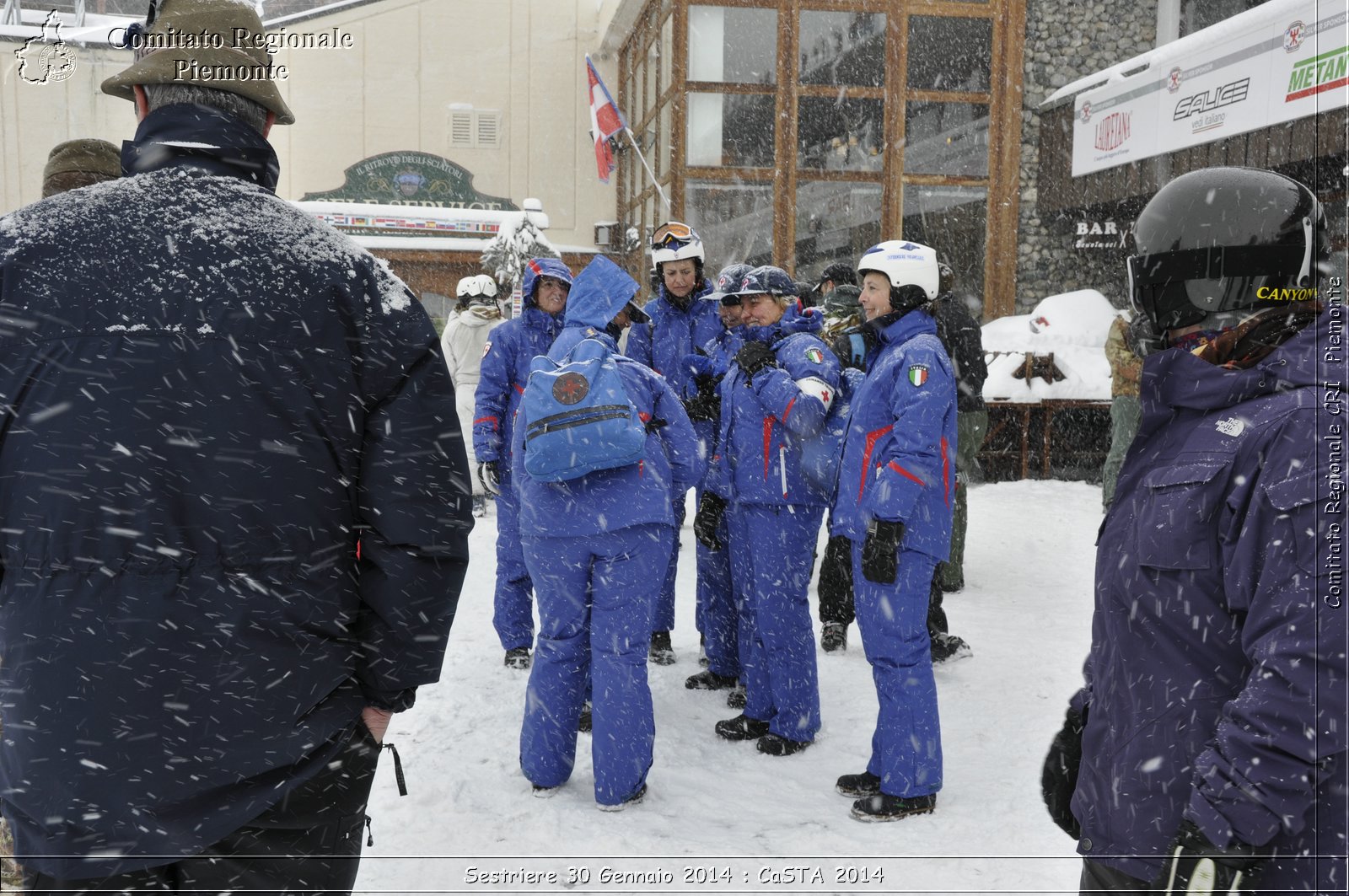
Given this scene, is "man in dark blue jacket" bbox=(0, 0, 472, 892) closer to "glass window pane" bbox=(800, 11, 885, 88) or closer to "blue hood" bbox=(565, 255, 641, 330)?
"blue hood" bbox=(565, 255, 641, 330)

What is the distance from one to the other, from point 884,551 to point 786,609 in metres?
0.82

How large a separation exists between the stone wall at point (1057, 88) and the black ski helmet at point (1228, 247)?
13.4 metres

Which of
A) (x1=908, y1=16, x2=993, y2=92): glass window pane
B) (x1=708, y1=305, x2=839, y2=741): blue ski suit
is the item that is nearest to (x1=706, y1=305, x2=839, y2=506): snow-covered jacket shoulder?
(x1=708, y1=305, x2=839, y2=741): blue ski suit

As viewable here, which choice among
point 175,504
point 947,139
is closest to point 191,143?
point 175,504

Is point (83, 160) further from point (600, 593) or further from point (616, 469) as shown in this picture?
point (600, 593)

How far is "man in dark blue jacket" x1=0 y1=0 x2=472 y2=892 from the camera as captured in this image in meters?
1.63

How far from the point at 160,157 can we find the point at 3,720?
99cm

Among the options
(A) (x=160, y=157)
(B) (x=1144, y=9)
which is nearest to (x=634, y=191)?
(B) (x=1144, y=9)

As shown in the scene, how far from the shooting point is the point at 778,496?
4359 mm

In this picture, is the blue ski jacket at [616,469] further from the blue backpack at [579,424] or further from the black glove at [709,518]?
the black glove at [709,518]

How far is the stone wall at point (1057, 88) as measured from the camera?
14242 millimetres

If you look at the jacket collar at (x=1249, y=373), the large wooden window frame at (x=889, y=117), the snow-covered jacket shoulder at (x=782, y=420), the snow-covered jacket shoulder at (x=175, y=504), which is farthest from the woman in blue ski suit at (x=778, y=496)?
the large wooden window frame at (x=889, y=117)

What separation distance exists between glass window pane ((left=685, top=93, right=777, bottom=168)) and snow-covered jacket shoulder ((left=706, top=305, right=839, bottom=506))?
1001 centimetres

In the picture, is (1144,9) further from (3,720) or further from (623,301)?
(3,720)
